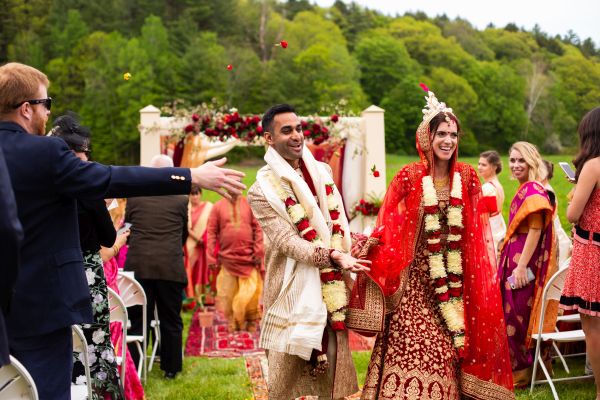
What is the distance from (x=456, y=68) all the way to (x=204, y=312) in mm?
36543

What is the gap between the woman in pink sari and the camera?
39.0 feet

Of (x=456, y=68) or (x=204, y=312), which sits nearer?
(x=204, y=312)

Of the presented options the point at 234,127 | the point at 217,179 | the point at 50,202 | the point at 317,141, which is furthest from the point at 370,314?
the point at 317,141

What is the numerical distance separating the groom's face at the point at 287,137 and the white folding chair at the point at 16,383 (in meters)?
2.40

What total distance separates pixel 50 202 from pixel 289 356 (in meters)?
2.05

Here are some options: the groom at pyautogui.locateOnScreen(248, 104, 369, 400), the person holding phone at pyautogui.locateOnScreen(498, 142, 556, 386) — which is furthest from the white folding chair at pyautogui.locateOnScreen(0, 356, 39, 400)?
the person holding phone at pyautogui.locateOnScreen(498, 142, 556, 386)

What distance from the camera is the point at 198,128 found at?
13547 millimetres

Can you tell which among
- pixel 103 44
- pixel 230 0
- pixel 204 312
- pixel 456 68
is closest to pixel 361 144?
pixel 204 312

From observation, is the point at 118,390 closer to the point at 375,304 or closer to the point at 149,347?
the point at 375,304

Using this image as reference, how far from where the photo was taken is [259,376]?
737 cm

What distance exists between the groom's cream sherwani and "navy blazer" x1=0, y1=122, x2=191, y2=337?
4.91 feet

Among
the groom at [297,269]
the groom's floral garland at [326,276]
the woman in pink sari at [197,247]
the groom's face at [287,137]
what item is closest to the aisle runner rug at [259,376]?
the groom at [297,269]

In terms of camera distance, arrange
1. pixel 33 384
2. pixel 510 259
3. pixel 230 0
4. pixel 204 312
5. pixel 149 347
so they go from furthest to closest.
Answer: pixel 230 0
pixel 204 312
pixel 149 347
pixel 510 259
pixel 33 384

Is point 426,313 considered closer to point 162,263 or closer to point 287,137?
point 287,137
